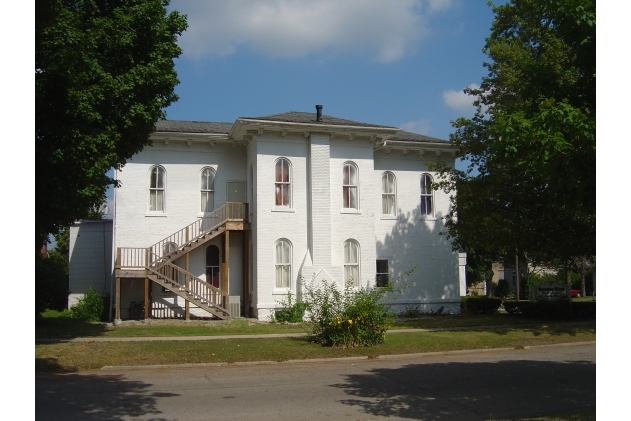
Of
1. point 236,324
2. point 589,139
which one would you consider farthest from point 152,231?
point 589,139

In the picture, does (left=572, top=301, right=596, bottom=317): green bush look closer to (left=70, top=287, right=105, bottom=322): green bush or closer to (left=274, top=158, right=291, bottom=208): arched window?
(left=274, top=158, right=291, bottom=208): arched window

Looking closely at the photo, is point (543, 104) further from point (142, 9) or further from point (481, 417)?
point (142, 9)

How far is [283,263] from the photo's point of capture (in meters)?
25.5

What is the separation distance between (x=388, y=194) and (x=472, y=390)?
694 inches

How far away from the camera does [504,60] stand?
24438mm

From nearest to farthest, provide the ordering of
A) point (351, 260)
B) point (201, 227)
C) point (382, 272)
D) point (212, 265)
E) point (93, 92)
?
point (93, 92), point (351, 260), point (201, 227), point (212, 265), point (382, 272)

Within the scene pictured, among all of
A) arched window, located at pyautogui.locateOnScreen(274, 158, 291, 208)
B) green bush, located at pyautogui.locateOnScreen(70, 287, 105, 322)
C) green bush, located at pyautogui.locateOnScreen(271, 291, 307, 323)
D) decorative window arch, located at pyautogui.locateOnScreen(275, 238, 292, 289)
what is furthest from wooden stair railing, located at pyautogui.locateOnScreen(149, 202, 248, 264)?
green bush, located at pyautogui.locateOnScreen(271, 291, 307, 323)

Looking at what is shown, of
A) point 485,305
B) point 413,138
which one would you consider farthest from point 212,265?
point 485,305

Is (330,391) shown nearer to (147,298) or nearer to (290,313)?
(290,313)

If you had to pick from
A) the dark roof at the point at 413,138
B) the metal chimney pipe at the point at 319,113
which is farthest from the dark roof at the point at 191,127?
the dark roof at the point at 413,138

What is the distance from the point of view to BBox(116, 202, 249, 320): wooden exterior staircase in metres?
24.0

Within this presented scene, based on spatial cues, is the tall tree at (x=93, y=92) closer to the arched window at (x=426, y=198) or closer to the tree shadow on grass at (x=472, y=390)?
the tree shadow on grass at (x=472, y=390)

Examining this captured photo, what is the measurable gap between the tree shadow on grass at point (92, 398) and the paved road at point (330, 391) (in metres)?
0.02

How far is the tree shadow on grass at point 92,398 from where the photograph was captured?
362 inches
